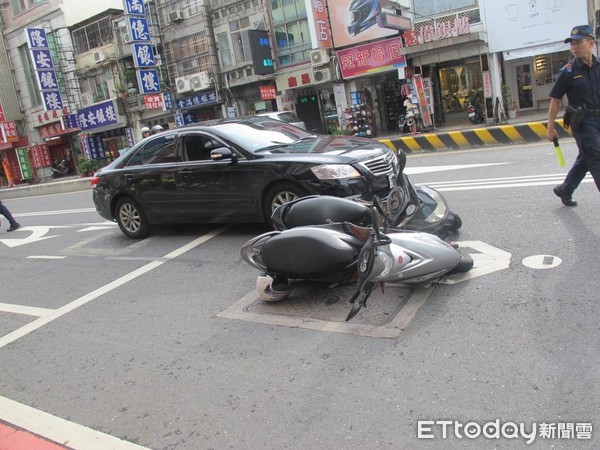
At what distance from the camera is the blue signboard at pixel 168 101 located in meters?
29.8

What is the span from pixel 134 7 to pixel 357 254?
2729 centimetres

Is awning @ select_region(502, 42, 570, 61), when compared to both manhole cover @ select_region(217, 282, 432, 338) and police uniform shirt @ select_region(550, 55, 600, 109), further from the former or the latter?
manhole cover @ select_region(217, 282, 432, 338)

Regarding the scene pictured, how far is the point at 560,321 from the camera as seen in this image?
12.0 feet

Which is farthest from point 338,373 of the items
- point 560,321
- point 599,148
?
point 599,148

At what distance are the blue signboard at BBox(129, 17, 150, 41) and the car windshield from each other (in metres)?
22.7

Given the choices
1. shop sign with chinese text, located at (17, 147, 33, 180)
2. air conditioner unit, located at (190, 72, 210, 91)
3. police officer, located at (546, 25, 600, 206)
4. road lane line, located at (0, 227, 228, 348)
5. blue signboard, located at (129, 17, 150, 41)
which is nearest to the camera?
road lane line, located at (0, 227, 228, 348)

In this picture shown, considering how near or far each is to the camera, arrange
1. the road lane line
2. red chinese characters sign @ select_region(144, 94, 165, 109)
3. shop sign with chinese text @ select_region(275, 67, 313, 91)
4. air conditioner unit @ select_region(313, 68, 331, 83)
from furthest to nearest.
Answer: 1. red chinese characters sign @ select_region(144, 94, 165, 109)
2. shop sign with chinese text @ select_region(275, 67, 313, 91)
3. air conditioner unit @ select_region(313, 68, 331, 83)
4. the road lane line

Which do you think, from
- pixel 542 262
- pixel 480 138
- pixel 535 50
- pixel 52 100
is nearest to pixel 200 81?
pixel 52 100

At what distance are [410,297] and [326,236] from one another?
0.88m

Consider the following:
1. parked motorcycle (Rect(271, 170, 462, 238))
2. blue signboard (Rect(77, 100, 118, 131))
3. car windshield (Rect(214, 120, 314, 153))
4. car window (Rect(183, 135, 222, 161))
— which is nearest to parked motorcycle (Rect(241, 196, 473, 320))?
parked motorcycle (Rect(271, 170, 462, 238))

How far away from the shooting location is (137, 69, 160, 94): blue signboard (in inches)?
1112

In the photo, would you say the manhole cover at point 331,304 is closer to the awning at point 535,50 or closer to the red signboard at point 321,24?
the awning at point 535,50

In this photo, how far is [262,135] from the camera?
7215mm

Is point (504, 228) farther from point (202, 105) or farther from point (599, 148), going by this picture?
point (202, 105)
